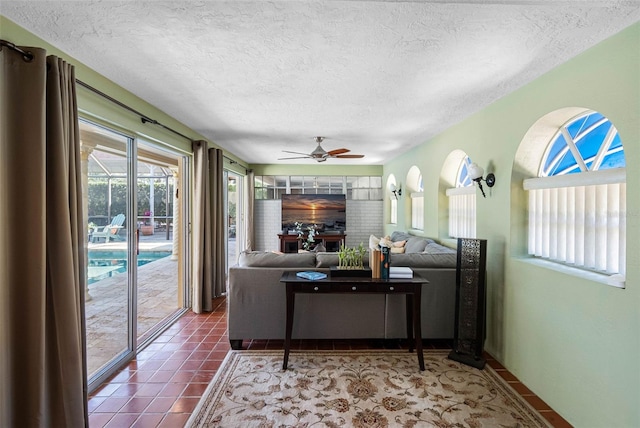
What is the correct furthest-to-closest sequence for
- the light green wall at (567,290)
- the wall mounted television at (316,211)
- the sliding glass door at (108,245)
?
the wall mounted television at (316,211)
the sliding glass door at (108,245)
the light green wall at (567,290)

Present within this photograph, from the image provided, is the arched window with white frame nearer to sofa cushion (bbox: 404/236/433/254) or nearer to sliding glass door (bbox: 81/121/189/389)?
sofa cushion (bbox: 404/236/433/254)

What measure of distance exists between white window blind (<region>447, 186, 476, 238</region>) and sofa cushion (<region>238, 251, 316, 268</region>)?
6.42 feet

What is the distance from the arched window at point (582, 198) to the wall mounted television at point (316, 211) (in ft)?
18.4

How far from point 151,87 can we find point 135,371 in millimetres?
2337

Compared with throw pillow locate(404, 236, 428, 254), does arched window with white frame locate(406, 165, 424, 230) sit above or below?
above

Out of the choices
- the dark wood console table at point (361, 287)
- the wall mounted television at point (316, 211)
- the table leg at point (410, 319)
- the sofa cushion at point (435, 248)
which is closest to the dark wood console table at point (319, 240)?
the wall mounted television at point (316, 211)

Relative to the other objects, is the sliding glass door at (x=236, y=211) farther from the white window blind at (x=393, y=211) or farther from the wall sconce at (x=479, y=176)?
the wall sconce at (x=479, y=176)

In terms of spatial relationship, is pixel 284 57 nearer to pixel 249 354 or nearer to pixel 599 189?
pixel 599 189

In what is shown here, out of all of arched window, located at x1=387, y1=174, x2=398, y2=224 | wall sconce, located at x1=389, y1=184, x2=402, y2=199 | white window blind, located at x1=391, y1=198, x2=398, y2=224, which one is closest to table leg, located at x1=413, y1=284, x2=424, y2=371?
wall sconce, located at x1=389, y1=184, x2=402, y2=199

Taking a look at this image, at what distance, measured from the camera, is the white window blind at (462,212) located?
4.02 m

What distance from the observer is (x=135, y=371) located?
9.46 feet

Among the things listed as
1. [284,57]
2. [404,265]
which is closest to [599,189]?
[404,265]

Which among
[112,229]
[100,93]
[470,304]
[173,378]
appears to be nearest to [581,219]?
[470,304]

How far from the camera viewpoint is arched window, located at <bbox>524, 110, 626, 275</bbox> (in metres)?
2.08
